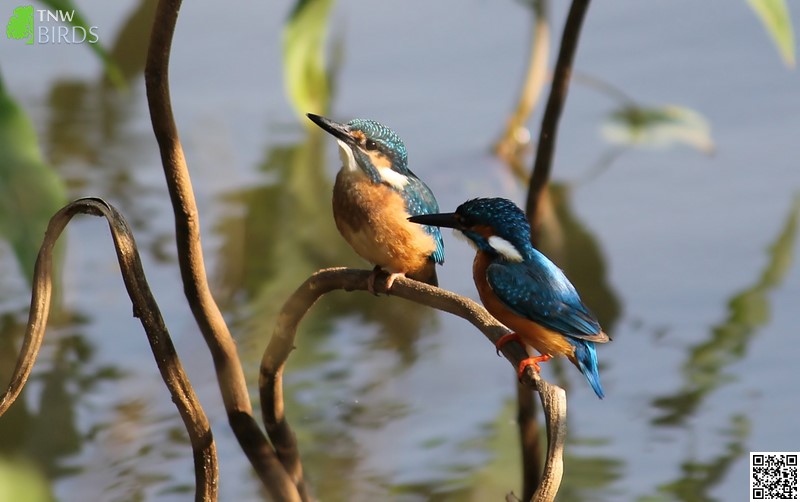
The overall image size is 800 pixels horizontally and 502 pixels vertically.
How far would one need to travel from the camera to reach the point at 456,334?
3.82 meters

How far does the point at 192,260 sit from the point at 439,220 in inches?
14.1

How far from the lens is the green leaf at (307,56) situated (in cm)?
377

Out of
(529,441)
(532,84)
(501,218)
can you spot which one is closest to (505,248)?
(501,218)

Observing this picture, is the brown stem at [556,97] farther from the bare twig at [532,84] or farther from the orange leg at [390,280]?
the bare twig at [532,84]

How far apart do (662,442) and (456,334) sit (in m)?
0.81

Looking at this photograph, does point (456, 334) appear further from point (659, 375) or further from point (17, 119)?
point (17, 119)

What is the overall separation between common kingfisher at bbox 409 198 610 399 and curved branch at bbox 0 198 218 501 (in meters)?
0.39

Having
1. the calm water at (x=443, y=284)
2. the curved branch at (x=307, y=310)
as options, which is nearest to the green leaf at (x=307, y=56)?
the calm water at (x=443, y=284)

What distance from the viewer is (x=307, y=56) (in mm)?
3938

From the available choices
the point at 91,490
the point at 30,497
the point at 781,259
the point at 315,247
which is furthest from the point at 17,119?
the point at 781,259

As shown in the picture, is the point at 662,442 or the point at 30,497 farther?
the point at 662,442

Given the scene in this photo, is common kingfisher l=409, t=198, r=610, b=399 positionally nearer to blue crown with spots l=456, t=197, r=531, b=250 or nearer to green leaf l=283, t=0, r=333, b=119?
blue crown with spots l=456, t=197, r=531, b=250

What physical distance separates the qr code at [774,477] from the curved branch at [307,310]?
0.92 m

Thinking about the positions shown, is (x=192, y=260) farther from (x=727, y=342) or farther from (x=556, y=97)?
(x=727, y=342)
